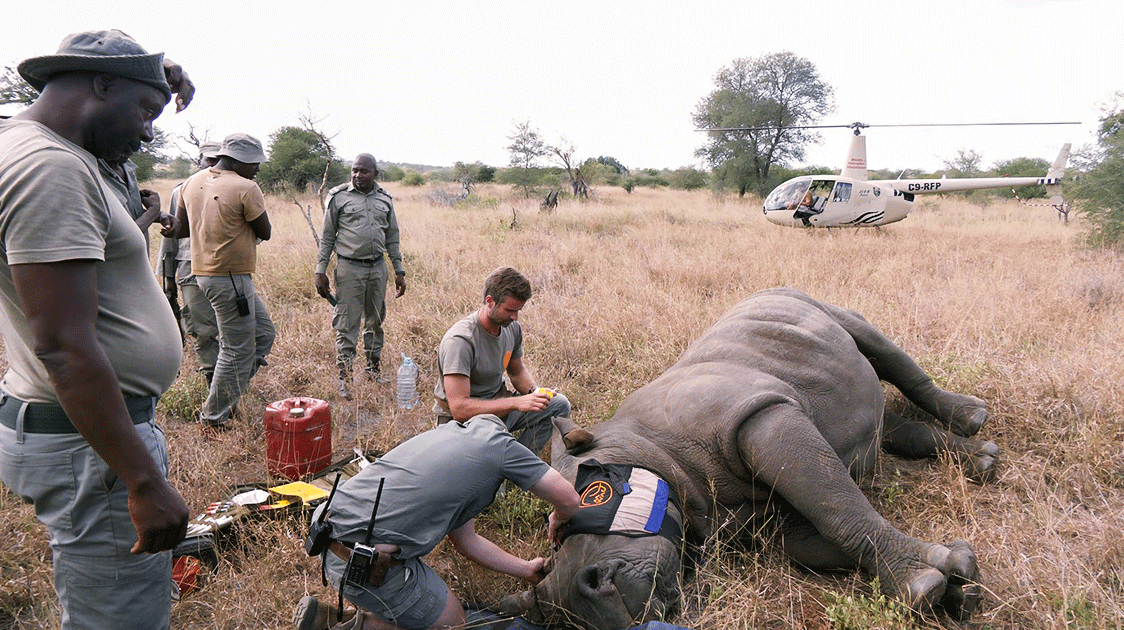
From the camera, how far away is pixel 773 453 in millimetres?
3086

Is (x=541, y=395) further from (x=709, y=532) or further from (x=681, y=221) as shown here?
(x=681, y=221)

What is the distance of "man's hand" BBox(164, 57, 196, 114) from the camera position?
2.80m

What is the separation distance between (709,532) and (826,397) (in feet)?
3.82

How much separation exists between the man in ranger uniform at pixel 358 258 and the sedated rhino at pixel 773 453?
11.1 feet

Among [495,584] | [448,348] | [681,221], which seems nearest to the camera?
[495,584]

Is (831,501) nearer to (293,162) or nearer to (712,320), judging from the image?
(712,320)

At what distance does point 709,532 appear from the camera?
3244 mm

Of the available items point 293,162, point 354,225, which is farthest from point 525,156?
point 354,225

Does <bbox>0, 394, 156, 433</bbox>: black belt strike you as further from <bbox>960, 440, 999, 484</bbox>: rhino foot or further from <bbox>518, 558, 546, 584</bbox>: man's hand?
<bbox>960, 440, 999, 484</bbox>: rhino foot

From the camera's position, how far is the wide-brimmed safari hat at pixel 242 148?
5266 millimetres

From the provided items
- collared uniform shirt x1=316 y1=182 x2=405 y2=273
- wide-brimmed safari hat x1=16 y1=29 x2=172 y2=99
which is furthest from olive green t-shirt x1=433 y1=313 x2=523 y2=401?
collared uniform shirt x1=316 y1=182 x2=405 y2=273

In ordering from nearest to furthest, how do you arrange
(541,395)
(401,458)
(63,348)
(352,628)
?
1. (63,348)
2. (352,628)
3. (401,458)
4. (541,395)

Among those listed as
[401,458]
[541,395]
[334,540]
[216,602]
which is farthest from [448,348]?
[216,602]

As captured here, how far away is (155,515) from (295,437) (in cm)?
261
